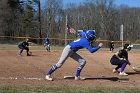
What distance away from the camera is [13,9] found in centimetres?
8850

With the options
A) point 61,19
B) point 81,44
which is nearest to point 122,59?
point 81,44

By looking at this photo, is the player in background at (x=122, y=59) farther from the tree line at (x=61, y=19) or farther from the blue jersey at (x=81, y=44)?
the tree line at (x=61, y=19)

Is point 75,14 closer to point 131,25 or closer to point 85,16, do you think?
point 85,16

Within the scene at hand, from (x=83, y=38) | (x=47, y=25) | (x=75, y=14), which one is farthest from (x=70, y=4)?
(x=83, y=38)

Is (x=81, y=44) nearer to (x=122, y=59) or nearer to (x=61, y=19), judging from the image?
(x=122, y=59)

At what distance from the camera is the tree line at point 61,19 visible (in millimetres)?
87500

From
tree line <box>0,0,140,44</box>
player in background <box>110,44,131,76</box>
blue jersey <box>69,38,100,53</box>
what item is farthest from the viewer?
tree line <box>0,0,140,44</box>

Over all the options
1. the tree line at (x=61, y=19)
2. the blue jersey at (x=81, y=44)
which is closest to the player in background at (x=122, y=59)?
the blue jersey at (x=81, y=44)

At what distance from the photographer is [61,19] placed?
102062 millimetres

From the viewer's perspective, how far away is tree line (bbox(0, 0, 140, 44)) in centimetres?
8750

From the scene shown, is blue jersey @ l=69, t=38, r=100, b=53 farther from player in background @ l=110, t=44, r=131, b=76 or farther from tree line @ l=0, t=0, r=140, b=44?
tree line @ l=0, t=0, r=140, b=44

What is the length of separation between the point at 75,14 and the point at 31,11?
769 inches

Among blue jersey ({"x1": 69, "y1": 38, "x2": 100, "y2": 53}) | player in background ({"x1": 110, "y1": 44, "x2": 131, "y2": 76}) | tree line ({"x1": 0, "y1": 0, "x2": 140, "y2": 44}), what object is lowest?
tree line ({"x1": 0, "y1": 0, "x2": 140, "y2": 44})

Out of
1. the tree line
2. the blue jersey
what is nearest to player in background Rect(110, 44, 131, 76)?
the blue jersey
